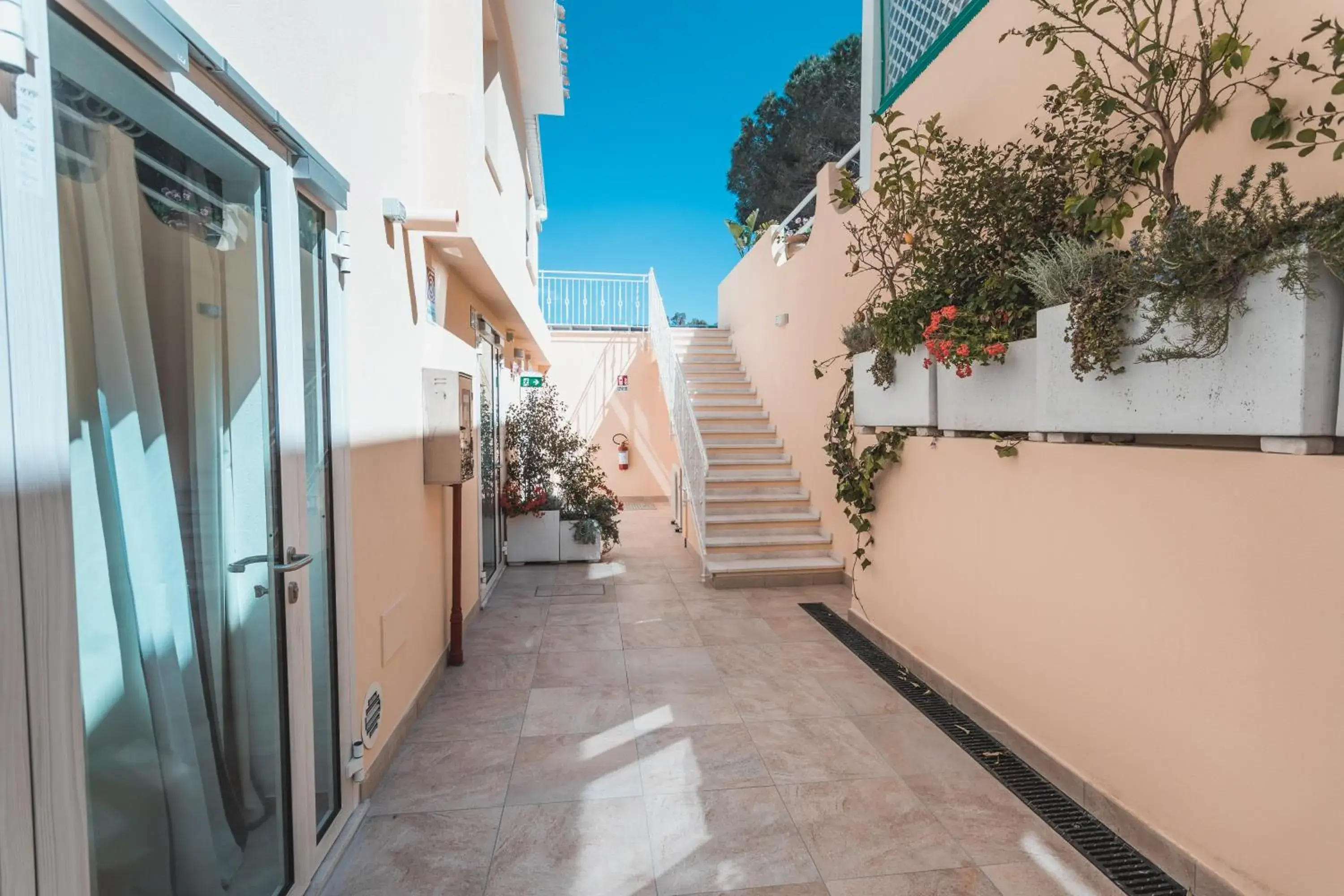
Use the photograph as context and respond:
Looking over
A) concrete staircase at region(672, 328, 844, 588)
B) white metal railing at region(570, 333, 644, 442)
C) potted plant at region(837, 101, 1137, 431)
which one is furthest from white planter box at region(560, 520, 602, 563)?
white metal railing at region(570, 333, 644, 442)

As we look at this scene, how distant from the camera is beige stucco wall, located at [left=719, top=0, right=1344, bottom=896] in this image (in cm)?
158

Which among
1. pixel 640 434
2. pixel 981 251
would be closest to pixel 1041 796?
pixel 981 251

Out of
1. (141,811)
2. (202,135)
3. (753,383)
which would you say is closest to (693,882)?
(141,811)

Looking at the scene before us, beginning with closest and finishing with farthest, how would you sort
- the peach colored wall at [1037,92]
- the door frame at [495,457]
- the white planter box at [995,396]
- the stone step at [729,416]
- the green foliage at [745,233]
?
1. the peach colored wall at [1037,92]
2. the white planter box at [995,396]
3. the door frame at [495,457]
4. the stone step at [729,416]
5. the green foliage at [745,233]

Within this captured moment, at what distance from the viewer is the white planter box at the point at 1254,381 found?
57.7 inches

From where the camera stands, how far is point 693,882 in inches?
76.9

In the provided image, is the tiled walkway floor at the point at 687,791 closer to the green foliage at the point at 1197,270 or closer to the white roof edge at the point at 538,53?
the green foliage at the point at 1197,270

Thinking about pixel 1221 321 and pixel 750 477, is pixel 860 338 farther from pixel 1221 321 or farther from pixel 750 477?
pixel 750 477

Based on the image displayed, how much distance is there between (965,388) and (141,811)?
321 cm

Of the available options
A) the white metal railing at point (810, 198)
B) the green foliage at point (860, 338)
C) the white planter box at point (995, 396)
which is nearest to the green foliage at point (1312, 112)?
the white planter box at point (995, 396)

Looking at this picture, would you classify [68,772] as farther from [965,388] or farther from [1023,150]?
[1023,150]

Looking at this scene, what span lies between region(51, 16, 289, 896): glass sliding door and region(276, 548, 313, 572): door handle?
1.2 inches

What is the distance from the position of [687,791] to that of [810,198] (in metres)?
5.75

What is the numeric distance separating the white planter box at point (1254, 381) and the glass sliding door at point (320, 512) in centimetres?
270
